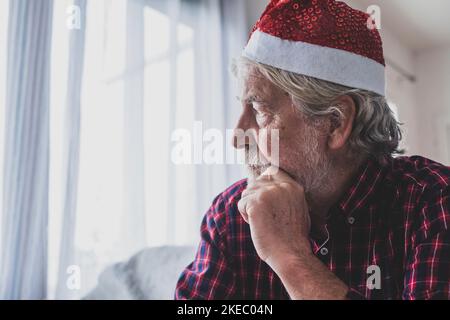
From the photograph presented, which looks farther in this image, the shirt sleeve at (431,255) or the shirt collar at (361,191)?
the shirt collar at (361,191)

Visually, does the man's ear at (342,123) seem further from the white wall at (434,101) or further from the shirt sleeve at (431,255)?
the white wall at (434,101)

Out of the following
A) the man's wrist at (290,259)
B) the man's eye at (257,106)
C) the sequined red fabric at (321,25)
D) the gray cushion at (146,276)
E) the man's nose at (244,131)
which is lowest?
the gray cushion at (146,276)

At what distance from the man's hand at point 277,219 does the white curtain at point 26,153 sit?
0.62 meters

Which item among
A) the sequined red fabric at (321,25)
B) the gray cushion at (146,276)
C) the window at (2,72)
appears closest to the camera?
the sequined red fabric at (321,25)

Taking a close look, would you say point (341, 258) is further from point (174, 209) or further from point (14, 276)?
point (174, 209)

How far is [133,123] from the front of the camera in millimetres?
1390

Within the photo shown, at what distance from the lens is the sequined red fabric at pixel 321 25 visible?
72cm

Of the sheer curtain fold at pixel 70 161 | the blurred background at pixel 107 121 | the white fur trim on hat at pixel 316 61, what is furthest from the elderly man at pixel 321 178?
the sheer curtain fold at pixel 70 161

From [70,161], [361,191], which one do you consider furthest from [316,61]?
[70,161]

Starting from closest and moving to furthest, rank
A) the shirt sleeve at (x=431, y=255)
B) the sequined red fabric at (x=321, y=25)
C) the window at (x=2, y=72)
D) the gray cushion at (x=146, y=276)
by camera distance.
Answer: the shirt sleeve at (x=431, y=255)
the sequined red fabric at (x=321, y=25)
the window at (x=2, y=72)
the gray cushion at (x=146, y=276)

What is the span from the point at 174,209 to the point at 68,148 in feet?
1.63

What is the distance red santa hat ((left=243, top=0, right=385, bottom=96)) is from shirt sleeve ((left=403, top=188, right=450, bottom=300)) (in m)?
0.24

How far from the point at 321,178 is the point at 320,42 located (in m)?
0.24
